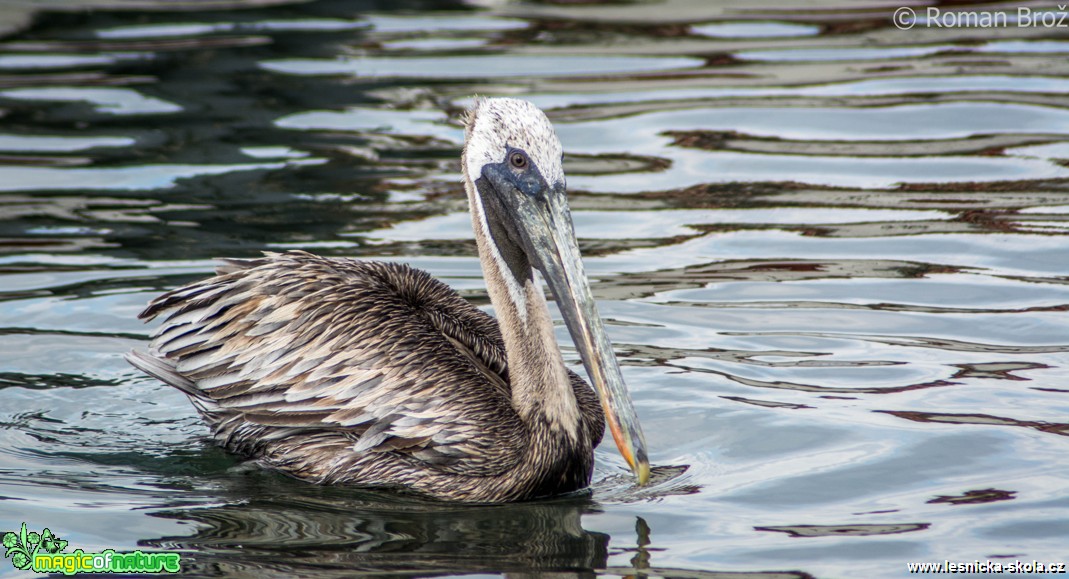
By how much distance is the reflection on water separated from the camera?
5027 mm

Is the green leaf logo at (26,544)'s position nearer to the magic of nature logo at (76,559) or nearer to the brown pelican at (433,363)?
the magic of nature logo at (76,559)

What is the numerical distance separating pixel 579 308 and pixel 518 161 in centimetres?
58

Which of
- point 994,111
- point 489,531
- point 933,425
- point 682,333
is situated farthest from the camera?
point 994,111

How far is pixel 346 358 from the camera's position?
555 cm

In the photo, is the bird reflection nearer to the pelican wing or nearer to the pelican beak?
the pelican wing

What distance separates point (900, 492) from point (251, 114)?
752 centimetres

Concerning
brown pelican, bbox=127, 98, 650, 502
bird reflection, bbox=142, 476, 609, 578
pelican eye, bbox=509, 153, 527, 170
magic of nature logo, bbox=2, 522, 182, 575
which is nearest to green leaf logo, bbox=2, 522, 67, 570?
magic of nature logo, bbox=2, 522, 182, 575

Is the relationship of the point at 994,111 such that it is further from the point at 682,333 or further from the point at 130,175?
the point at 130,175

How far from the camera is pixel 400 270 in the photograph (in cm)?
614

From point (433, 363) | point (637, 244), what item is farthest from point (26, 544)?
point (637, 244)

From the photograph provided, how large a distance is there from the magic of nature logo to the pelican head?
153cm

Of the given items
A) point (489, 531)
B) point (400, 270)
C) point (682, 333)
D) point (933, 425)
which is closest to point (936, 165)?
point (682, 333)

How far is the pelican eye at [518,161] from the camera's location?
5223 mm

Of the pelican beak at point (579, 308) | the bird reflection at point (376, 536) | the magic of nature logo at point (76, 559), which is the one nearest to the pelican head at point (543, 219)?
the pelican beak at point (579, 308)
